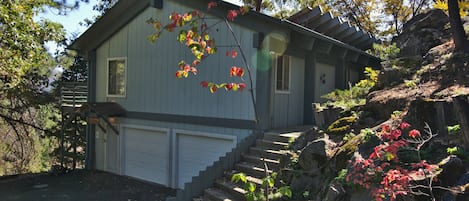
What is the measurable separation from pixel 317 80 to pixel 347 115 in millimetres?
4480

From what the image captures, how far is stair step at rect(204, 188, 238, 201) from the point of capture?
6249mm

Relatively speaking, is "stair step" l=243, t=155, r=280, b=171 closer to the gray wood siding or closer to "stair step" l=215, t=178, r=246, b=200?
"stair step" l=215, t=178, r=246, b=200

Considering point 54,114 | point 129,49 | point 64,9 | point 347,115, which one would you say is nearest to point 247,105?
point 347,115

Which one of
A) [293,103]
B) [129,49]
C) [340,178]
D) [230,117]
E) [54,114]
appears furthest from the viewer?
[54,114]

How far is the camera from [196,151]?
999 cm

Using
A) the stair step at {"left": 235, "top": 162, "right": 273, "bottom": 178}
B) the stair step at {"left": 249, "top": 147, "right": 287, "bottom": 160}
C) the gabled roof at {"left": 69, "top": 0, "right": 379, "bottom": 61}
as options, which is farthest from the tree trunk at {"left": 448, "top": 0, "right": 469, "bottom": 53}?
the stair step at {"left": 235, "top": 162, "right": 273, "bottom": 178}

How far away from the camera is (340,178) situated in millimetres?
4289

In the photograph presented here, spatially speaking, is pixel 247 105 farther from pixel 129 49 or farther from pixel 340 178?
pixel 129 49

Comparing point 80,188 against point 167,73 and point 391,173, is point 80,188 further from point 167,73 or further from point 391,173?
point 391,173

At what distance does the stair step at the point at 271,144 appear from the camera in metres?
7.23

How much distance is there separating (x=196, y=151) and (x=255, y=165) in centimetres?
331

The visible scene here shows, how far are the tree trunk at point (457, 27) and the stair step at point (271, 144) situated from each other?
3.43m

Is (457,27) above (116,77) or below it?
above

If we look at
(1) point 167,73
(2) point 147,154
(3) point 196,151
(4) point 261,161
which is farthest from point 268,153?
(2) point 147,154
